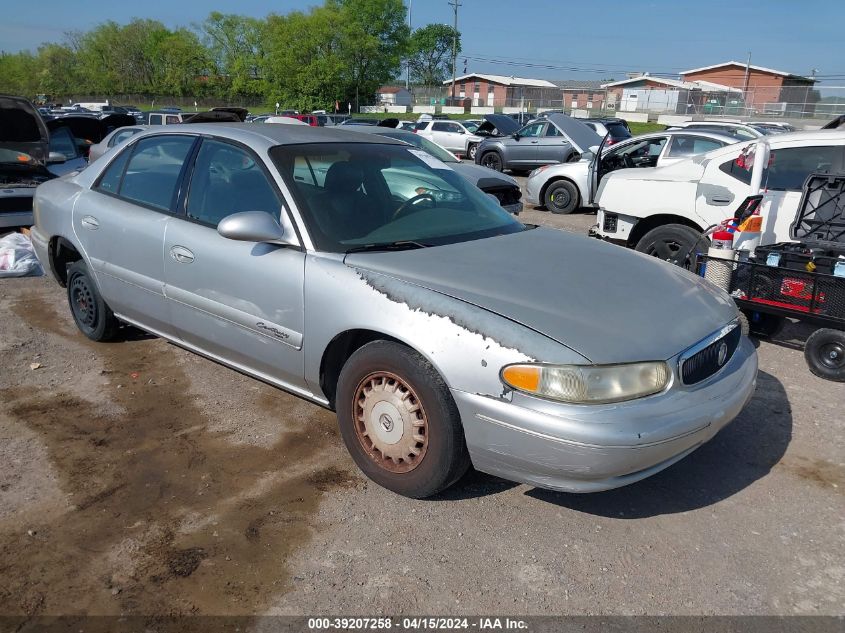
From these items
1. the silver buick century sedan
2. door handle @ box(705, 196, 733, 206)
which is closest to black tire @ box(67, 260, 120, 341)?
the silver buick century sedan

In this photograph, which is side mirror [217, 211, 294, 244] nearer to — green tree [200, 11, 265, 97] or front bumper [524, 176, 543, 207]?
front bumper [524, 176, 543, 207]

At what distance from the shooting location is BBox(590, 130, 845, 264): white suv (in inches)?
238

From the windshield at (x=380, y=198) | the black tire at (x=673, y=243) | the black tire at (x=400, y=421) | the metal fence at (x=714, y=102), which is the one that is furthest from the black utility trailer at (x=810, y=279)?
the metal fence at (x=714, y=102)

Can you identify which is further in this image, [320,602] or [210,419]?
[210,419]

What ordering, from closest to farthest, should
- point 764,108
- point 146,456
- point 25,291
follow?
point 146,456, point 25,291, point 764,108

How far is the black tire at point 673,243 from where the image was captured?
6.76 metres

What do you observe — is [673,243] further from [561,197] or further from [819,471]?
[561,197]

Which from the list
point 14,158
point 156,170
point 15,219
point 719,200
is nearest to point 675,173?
point 719,200

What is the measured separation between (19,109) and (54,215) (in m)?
5.22

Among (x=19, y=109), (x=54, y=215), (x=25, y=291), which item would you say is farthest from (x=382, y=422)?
(x=19, y=109)

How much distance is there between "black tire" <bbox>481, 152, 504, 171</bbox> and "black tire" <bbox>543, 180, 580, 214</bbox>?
6.97 m

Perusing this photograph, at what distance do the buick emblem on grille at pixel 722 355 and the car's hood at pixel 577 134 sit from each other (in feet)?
26.9

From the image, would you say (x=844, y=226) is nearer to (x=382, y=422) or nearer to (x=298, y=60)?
(x=382, y=422)

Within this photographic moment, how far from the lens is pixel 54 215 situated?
5.13 m
